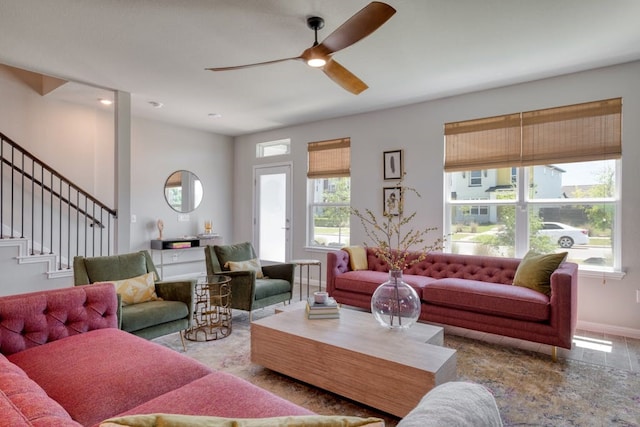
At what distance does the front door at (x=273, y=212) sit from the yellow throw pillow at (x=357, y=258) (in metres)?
1.90

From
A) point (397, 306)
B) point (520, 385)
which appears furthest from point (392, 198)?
point (520, 385)

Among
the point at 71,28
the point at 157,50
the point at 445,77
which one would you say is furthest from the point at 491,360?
the point at 71,28

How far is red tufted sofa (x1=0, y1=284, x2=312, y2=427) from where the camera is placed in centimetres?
107

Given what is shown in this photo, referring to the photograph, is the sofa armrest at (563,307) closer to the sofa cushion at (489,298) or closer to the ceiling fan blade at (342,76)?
the sofa cushion at (489,298)

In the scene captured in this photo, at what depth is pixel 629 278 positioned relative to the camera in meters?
3.49

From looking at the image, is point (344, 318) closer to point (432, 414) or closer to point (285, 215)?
point (432, 414)

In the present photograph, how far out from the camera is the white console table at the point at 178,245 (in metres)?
5.55

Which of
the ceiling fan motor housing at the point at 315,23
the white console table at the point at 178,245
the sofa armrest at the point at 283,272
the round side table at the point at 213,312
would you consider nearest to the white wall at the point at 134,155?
the white console table at the point at 178,245

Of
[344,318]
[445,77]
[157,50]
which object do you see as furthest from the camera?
[445,77]

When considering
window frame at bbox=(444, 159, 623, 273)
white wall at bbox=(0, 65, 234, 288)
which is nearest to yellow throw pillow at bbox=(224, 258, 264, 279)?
white wall at bbox=(0, 65, 234, 288)

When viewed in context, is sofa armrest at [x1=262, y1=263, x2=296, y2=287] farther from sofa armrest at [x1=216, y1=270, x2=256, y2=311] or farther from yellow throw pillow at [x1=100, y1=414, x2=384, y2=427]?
yellow throw pillow at [x1=100, y1=414, x2=384, y2=427]

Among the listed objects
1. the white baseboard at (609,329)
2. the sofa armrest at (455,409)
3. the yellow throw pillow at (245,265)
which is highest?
the sofa armrest at (455,409)

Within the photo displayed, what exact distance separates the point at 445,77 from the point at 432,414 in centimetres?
381

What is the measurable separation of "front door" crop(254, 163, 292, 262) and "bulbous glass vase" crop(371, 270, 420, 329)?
3.77m
